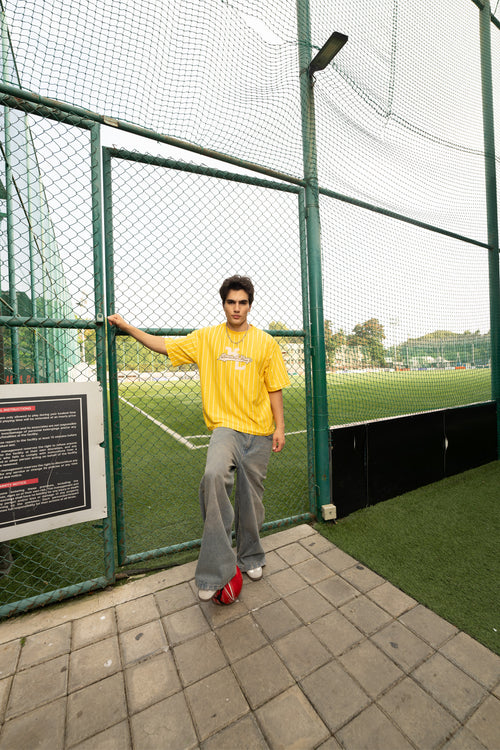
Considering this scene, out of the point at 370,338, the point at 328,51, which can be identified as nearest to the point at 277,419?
the point at 370,338

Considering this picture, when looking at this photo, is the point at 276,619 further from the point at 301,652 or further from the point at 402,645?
the point at 402,645

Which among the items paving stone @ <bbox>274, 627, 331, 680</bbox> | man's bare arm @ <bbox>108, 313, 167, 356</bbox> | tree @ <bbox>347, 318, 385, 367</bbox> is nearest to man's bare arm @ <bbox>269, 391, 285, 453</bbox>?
man's bare arm @ <bbox>108, 313, 167, 356</bbox>

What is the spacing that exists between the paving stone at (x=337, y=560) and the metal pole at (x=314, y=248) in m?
0.46

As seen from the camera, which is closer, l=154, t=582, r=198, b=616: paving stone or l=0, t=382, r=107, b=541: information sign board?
l=0, t=382, r=107, b=541: information sign board

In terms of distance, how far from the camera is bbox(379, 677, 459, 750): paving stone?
119 centimetres

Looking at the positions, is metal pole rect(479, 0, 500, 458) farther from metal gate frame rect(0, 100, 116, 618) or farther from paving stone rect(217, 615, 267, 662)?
metal gate frame rect(0, 100, 116, 618)

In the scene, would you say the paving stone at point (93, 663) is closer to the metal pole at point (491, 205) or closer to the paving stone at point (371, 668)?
the paving stone at point (371, 668)

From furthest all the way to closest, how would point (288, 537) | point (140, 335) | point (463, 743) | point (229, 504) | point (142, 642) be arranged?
point (288, 537) < point (140, 335) < point (229, 504) < point (142, 642) < point (463, 743)

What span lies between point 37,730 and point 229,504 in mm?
1154

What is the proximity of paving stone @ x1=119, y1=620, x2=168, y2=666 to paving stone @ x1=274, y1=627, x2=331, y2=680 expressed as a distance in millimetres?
617

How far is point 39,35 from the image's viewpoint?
6.33 feet

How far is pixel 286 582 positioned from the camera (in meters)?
2.08

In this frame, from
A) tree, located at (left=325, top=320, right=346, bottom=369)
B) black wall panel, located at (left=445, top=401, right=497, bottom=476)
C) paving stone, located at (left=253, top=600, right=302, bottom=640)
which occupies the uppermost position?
tree, located at (left=325, top=320, right=346, bottom=369)

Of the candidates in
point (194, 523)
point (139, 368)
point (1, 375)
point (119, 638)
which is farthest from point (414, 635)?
point (1, 375)
